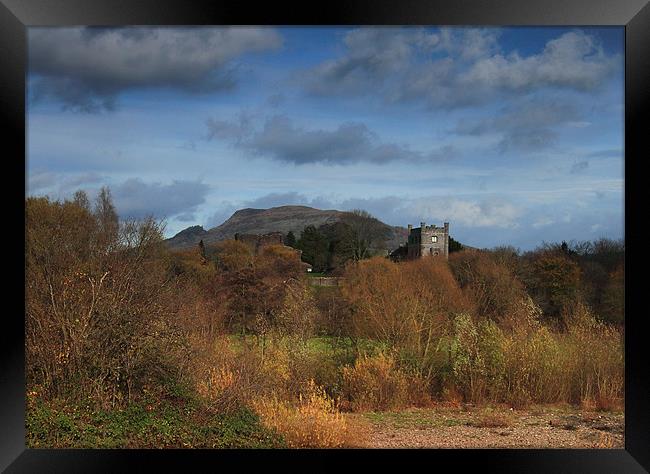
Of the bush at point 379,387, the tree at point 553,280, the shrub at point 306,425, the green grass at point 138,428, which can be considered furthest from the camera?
the tree at point 553,280

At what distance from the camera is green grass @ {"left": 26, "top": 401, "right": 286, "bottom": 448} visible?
14.5 ft

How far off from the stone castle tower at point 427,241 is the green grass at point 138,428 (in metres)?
3.03

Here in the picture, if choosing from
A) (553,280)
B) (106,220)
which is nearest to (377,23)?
(106,220)

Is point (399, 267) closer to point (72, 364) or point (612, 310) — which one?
point (612, 310)

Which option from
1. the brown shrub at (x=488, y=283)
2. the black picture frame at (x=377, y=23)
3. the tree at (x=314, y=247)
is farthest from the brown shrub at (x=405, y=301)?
the black picture frame at (x=377, y=23)

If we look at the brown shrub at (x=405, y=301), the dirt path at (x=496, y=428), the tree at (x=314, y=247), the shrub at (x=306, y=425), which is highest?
the tree at (x=314, y=247)

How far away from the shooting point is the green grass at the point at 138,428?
4.42 meters

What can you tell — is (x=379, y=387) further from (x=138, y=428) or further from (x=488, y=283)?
(x=138, y=428)

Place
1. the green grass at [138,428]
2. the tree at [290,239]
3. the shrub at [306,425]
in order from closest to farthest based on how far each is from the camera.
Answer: the green grass at [138,428]
the shrub at [306,425]
the tree at [290,239]

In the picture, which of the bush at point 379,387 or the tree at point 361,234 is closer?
the bush at point 379,387

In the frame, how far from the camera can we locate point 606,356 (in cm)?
674

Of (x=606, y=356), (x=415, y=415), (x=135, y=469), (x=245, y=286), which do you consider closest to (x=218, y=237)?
(x=245, y=286)

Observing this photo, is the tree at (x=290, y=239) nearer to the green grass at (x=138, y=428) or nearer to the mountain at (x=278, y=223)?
the mountain at (x=278, y=223)

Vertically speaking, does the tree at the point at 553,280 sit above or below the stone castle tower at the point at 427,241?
below
